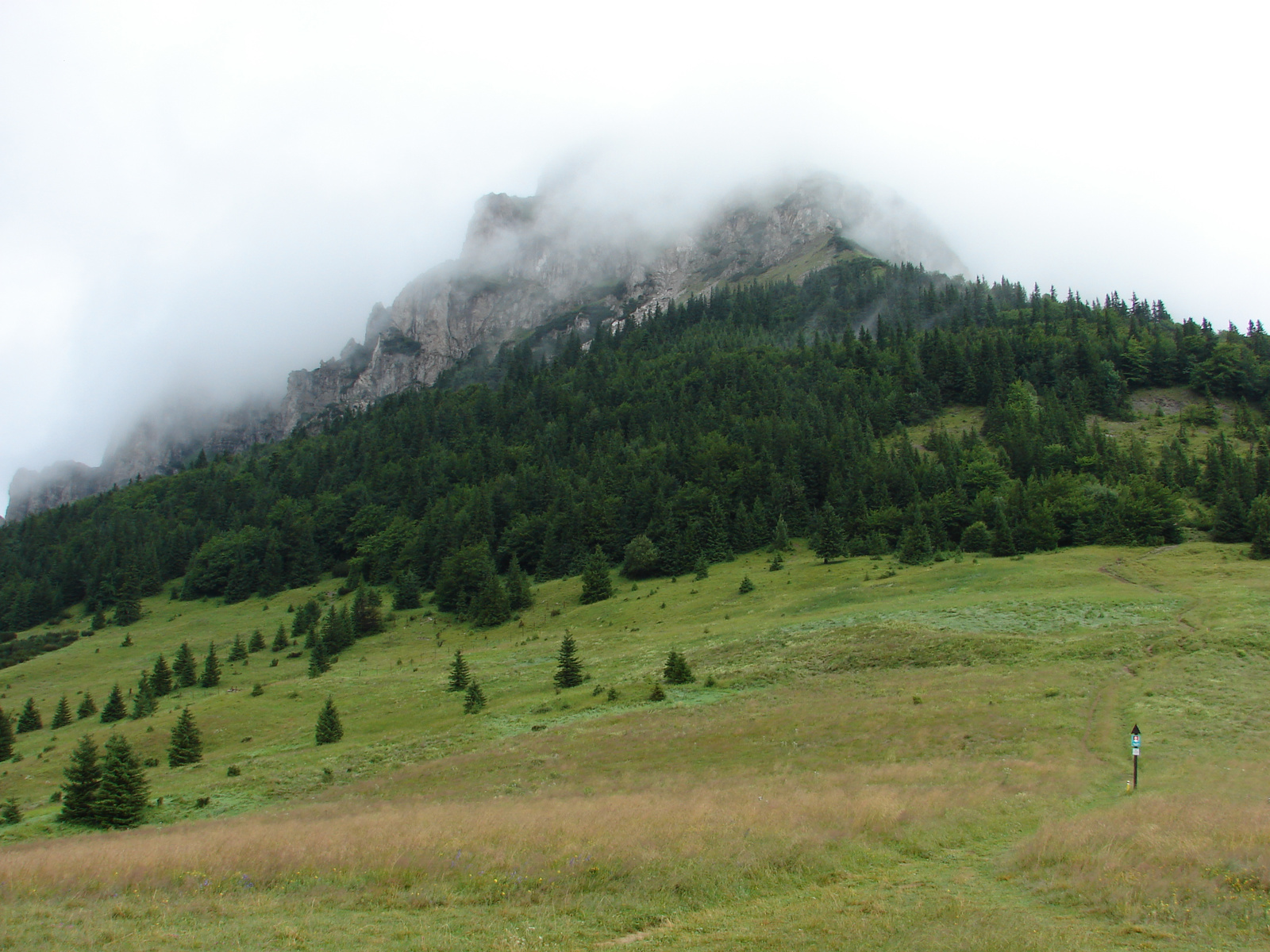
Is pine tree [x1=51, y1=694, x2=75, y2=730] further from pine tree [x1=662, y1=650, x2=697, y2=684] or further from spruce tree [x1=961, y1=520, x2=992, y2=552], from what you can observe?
spruce tree [x1=961, y1=520, x2=992, y2=552]

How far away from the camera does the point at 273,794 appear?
32.5 m

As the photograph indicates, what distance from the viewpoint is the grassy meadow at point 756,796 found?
1351 centimetres

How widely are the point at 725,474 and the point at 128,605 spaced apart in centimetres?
10993

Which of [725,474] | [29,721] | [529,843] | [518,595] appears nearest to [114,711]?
[29,721]

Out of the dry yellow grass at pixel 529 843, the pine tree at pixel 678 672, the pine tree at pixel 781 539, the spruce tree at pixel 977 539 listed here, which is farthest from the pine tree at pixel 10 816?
the spruce tree at pixel 977 539

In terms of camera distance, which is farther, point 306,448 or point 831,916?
point 306,448

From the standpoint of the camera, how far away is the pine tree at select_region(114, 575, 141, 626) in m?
120

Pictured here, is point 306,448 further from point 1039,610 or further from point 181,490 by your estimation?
point 1039,610

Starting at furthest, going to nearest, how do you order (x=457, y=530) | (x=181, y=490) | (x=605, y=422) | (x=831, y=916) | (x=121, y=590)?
1. (x=181, y=490)
2. (x=605, y=422)
3. (x=121, y=590)
4. (x=457, y=530)
5. (x=831, y=916)

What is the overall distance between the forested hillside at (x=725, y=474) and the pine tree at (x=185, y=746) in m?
57.1

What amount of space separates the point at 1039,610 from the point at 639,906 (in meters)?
49.4

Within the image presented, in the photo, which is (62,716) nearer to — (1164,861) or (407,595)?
(407,595)

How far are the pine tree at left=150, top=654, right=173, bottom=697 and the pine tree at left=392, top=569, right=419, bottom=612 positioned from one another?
105 feet

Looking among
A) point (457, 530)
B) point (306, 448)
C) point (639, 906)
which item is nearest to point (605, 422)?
point (457, 530)
